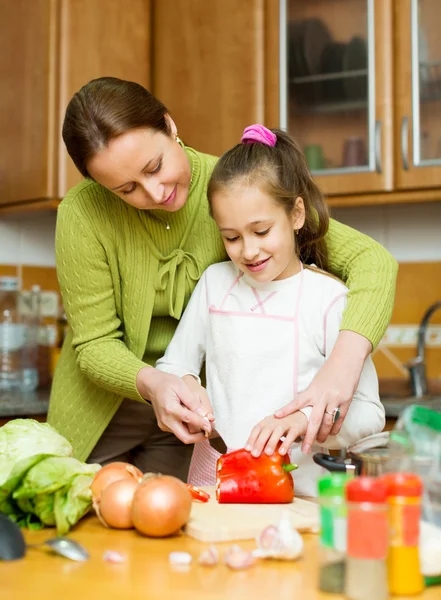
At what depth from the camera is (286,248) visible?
143 cm

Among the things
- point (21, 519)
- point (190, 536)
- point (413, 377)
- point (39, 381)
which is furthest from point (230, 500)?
point (39, 381)

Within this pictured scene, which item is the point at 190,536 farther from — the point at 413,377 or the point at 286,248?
the point at 413,377

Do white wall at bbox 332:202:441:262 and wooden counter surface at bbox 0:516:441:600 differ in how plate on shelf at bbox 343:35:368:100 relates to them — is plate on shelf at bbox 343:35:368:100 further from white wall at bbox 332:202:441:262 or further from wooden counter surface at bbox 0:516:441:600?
wooden counter surface at bbox 0:516:441:600

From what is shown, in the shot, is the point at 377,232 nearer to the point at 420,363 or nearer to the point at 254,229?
the point at 420,363

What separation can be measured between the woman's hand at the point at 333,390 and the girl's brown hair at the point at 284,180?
259 millimetres

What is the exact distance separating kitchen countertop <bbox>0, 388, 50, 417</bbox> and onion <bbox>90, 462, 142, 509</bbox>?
3.72ft

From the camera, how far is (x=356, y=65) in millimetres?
2564

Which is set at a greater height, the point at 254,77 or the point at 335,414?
the point at 254,77

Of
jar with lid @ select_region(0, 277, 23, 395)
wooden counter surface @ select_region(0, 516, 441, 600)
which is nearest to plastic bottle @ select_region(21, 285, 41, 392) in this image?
jar with lid @ select_region(0, 277, 23, 395)

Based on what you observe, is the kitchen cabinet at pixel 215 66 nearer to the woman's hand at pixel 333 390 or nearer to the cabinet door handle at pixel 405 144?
the cabinet door handle at pixel 405 144

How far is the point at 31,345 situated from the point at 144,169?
145 cm

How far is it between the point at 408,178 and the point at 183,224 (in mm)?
1071

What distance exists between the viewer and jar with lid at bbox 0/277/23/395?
2621 mm

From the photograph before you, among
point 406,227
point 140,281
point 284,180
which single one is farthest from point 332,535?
point 406,227
